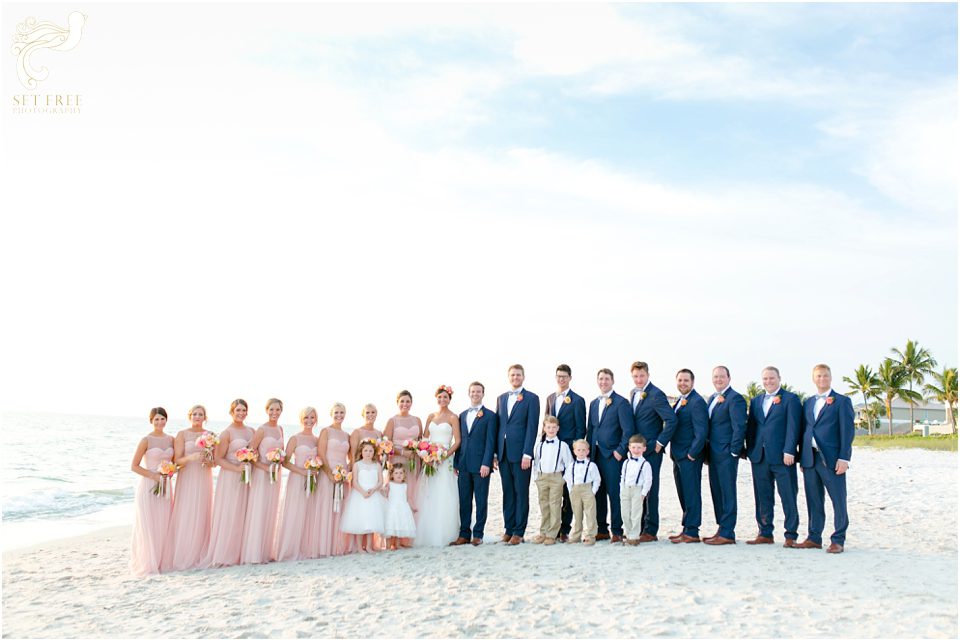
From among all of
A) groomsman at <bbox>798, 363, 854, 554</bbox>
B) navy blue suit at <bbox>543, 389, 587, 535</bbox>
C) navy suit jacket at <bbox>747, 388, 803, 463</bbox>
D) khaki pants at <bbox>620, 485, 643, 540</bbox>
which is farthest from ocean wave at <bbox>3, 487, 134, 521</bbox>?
groomsman at <bbox>798, 363, 854, 554</bbox>

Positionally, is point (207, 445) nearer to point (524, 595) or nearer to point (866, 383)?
point (524, 595)

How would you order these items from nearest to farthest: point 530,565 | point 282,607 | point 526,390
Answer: point 282,607, point 530,565, point 526,390

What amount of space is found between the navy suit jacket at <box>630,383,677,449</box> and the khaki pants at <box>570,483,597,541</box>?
3.01 ft

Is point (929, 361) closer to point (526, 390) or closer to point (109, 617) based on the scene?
point (526, 390)

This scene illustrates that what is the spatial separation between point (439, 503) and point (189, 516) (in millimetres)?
2977

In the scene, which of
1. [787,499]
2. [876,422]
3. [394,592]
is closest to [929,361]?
[876,422]

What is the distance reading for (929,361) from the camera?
60.4 metres

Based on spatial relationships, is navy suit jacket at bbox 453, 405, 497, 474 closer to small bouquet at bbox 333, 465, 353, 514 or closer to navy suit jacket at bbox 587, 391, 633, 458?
navy suit jacket at bbox 587, 391, 633, 458

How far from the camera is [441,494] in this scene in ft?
31.4

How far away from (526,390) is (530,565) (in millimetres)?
2225

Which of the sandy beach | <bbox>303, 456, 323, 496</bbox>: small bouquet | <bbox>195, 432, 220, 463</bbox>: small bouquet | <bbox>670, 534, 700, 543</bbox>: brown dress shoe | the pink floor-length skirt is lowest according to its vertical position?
the sandy beach

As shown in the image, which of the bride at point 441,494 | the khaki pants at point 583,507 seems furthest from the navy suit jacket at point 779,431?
the bride at point 441,494

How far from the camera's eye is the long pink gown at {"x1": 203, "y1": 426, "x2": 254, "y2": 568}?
8.84 meters

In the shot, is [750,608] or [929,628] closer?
[929,628]
